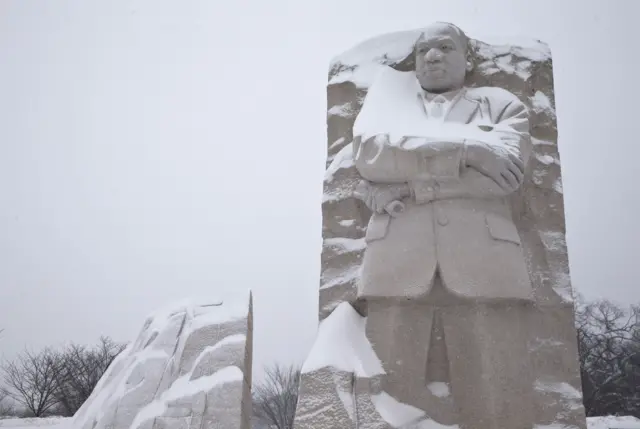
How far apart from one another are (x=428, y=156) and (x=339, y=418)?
1431mm

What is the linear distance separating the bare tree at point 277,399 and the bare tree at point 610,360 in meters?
6.88

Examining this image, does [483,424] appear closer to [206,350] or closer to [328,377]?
[328,377]

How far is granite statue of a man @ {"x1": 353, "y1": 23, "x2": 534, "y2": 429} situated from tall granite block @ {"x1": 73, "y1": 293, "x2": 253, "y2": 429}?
3.95ft

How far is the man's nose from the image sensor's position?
3.85 metres

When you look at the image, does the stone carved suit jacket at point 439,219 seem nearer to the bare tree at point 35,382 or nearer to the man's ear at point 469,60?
the man's ear at point 469,60

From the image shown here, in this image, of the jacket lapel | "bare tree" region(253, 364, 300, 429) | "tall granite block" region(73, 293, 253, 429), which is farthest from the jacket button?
"bare tree" region(253, 364, 300, 429)

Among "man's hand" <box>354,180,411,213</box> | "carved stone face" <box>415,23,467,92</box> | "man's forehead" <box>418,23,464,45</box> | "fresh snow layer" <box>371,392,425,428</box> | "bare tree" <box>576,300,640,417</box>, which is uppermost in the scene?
"man's forehead" <box>418,23,464,45</box>

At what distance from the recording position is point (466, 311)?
331cm

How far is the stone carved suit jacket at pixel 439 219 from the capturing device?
3230mm

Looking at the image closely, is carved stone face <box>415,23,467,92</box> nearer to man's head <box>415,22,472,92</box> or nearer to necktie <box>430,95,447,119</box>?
man's head <box>415,22,472,92</box>

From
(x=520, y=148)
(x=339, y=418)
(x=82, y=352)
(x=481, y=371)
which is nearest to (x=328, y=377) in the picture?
(x=339, y=418)

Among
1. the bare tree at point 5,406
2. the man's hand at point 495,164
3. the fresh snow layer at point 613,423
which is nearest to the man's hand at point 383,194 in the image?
the man's hand at point 495,164

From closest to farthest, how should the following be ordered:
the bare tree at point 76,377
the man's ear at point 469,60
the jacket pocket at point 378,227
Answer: the jacket pocket at point 378,227
the man's ear at point 469,60
the bare tree at point 76,377

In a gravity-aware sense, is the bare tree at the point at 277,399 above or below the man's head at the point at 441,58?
below
